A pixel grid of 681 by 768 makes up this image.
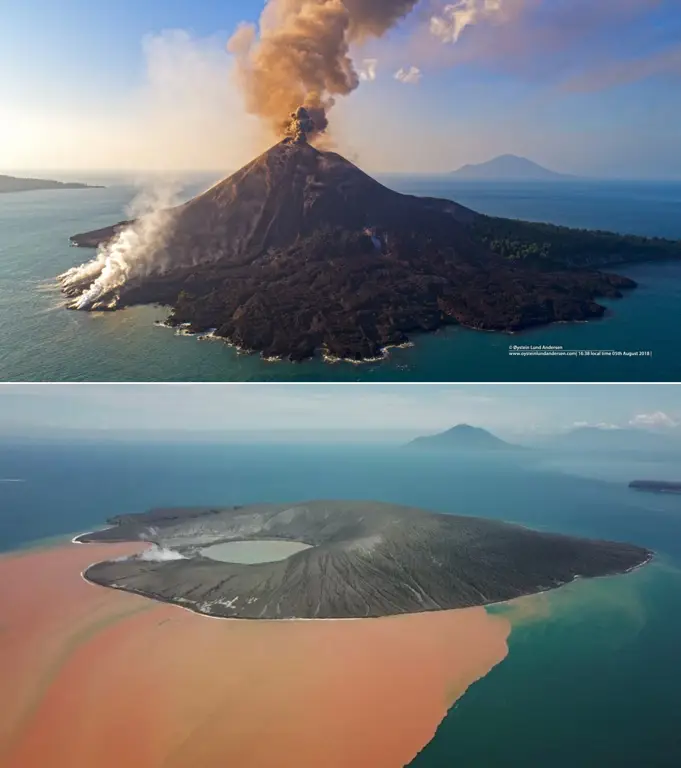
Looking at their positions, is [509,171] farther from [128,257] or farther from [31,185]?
[31,185]

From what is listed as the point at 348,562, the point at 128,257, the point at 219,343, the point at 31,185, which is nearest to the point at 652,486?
the point at 348,562

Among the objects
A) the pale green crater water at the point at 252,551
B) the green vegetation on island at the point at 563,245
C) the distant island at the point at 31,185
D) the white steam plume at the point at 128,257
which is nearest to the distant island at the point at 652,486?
the green vegetation on island at the point at 563,245

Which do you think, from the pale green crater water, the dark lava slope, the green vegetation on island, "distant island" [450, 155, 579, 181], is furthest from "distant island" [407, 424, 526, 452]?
"distant island" [450, 155, 579, 181]

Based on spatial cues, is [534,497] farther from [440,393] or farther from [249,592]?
[249,592]

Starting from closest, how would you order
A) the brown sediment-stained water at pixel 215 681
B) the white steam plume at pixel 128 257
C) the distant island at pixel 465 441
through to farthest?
the brown sediment-stained water at pixel 215 681
the white steam plume at pixel 128 257
the distant island at pixel 465 441

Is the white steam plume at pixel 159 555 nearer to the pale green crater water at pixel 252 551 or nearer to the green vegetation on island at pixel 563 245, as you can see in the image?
the pale green crater water at pixel 252 551

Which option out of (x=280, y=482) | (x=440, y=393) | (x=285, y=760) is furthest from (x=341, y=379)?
(x=285, y=760)
